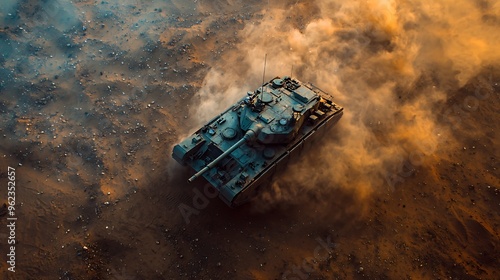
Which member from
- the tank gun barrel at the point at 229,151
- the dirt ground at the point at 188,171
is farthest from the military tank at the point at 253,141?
the dirt ground at the point at 188,171

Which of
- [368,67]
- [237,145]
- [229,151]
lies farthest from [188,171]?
[368,67]

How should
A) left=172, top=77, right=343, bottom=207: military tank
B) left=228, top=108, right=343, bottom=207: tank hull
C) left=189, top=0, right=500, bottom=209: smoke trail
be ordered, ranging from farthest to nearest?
left=189, top=0, right=500, bottom=209: smoke trail < left=172, top=77, right=343, bottom=207: military tank < left=228, top=108, right=343, bottom=207: tank hull

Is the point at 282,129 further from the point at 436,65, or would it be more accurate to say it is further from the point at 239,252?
the point at 436,65

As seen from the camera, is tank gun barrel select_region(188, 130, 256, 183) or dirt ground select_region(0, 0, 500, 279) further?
dirt ground select_region(0, 0, 500, 279)

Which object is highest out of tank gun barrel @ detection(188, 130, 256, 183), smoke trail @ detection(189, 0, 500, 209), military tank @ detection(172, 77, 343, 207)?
tank gun barrel @ detection(188, 130, 256, 183)

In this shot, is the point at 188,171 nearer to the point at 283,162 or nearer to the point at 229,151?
the point at 229,151

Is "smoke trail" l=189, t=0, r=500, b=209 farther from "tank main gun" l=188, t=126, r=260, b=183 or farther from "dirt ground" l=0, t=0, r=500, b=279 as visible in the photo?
"tank main gun" l=188, t=126, r=260, b=183

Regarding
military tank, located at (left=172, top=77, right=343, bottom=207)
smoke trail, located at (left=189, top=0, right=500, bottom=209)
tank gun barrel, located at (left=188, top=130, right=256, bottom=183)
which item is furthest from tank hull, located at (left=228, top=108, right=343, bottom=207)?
tank gun barrel, located at (left=188, top=130, right=256, bottom=183)
